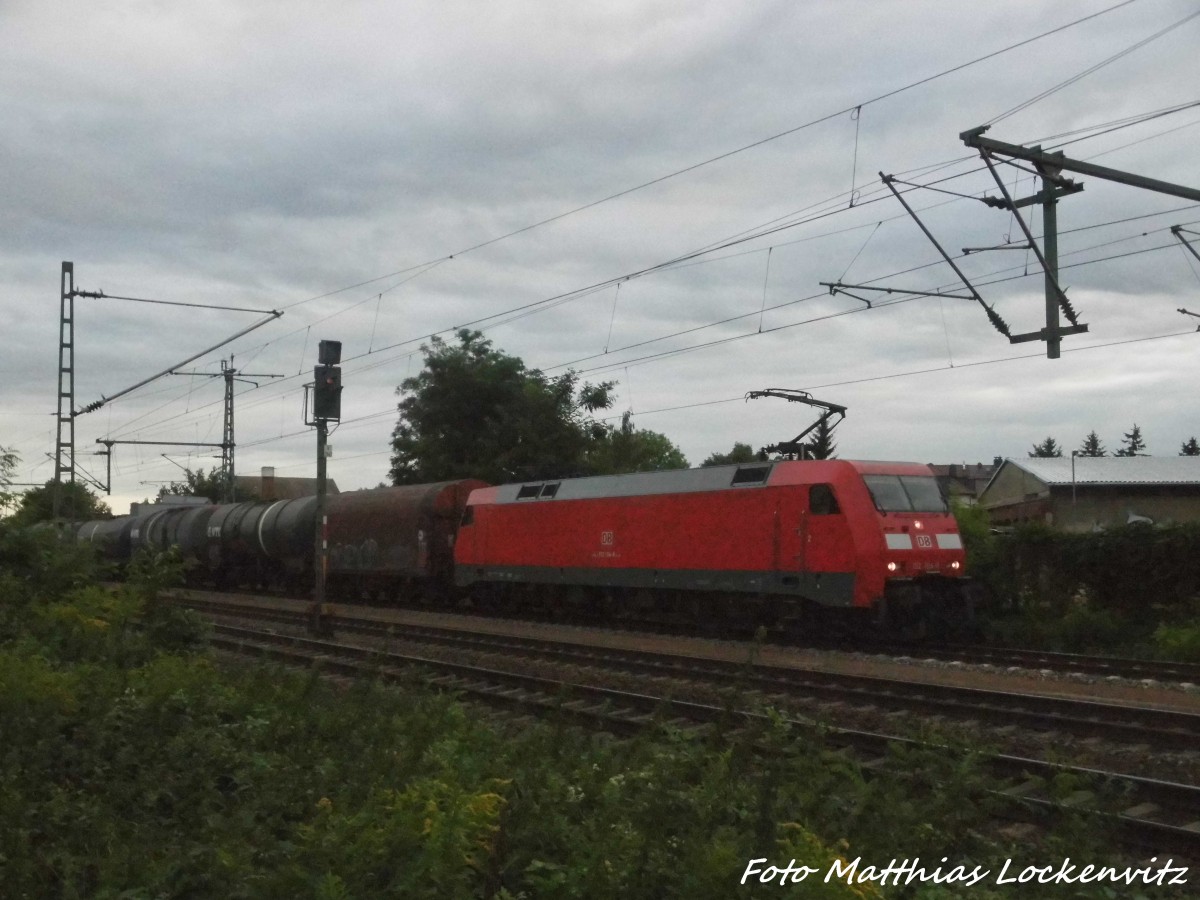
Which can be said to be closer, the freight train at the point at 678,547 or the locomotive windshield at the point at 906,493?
the freight train at the point at 678,547

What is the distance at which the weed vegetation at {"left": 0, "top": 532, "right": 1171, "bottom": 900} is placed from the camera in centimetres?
504

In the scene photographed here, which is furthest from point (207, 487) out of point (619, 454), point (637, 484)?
point (637, 484)

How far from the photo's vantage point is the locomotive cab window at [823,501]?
1853 centimetres

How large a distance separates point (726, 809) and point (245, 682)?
19.9ft

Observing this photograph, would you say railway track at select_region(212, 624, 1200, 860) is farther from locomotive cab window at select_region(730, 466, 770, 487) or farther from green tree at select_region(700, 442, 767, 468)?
green tree at select_region(700, 442, 767, 468)

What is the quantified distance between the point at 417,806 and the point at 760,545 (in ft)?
A: 47.5

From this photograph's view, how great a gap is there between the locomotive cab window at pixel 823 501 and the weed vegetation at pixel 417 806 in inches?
373

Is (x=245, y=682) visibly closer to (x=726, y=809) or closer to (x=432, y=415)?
(x=726, y=809)

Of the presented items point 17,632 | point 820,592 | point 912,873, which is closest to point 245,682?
point 17,632

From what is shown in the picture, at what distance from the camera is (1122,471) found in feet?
171

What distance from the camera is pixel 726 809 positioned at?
5.90 meters

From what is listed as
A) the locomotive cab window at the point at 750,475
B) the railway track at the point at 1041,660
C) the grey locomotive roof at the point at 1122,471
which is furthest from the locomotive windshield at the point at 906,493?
the grey locomotive roof at the point at 1122,471

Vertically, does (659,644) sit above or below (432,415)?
below

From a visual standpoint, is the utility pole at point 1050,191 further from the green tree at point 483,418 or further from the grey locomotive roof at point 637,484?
the green tree at point 483,418
